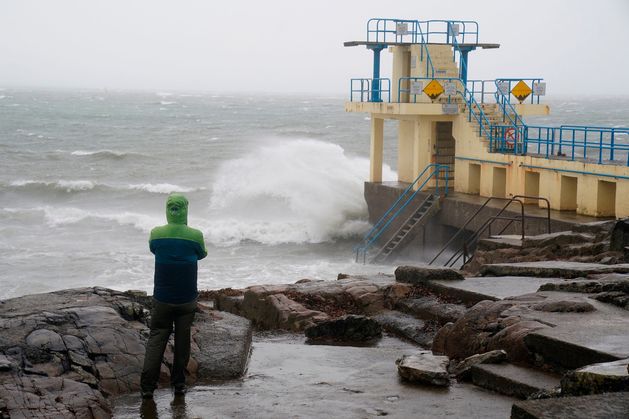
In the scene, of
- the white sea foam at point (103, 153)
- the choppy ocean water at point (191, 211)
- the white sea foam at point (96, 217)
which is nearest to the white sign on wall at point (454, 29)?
the choppy ocean water at point (191, 211)

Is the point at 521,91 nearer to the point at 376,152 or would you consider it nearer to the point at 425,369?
the point at 376,152

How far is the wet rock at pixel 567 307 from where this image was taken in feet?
27.4

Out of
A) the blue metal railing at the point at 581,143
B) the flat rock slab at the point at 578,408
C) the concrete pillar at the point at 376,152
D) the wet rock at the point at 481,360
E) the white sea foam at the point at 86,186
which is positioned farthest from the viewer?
the white sea foam at the point at 86,186

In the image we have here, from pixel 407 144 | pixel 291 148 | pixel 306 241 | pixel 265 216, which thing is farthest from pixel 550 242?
pixel 291 148

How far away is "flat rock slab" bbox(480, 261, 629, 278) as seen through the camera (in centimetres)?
1068

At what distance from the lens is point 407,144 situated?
27672mm

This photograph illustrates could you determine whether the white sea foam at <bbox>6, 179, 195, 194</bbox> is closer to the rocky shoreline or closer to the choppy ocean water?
the choppy ocean water

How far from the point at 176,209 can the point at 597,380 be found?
348 cm

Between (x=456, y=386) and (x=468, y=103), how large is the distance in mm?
18419

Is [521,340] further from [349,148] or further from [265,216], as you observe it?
[349,148]

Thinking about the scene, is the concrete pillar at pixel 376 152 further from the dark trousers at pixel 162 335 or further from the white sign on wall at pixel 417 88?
the dark trousers at pixel 162 335

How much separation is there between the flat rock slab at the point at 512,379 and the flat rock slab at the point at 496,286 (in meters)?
2.53

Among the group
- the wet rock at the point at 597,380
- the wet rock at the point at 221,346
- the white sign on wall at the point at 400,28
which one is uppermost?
the white sign on wall at the point at 400,28

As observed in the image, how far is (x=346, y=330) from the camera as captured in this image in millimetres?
10203
